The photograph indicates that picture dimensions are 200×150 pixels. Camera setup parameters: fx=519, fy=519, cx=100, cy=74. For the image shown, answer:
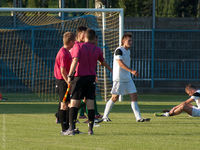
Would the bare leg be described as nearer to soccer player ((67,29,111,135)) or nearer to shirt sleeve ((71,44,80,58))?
soccer player ((67,29,111,135))

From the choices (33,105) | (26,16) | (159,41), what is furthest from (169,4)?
(33,105)

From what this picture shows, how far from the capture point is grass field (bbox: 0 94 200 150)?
7.90 metres

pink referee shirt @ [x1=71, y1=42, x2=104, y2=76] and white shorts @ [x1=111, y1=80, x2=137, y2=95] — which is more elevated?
pink referee shirt @ [x1=71, y1=42, x2=104, y2=76]

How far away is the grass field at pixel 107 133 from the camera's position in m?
7.90

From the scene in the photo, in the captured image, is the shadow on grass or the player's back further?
the shadow on grass

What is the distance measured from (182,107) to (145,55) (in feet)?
32.6

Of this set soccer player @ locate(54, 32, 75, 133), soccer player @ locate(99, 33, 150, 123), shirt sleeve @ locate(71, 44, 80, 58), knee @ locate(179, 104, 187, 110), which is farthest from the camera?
knee @ locate(179, 104, 187, 110)

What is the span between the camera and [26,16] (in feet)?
69.5

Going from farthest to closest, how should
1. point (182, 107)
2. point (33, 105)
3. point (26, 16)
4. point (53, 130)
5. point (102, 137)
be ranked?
point (26, 16), point (33, 105), point (182, 107), point (53, 130), point (102, 137)

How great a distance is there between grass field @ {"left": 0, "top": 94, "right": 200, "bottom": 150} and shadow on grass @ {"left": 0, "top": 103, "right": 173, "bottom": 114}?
0.03 metres

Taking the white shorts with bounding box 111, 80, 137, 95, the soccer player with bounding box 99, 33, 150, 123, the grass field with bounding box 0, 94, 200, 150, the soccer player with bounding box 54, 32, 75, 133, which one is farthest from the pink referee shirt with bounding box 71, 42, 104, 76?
the white shorts with bounding box 111, 80, 137, 95

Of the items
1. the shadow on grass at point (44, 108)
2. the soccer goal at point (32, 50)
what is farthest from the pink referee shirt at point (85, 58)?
the soccer goal at point (32, 50)

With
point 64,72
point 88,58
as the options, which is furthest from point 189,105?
point 64,72

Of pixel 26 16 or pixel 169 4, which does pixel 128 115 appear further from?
pixel 169 4
